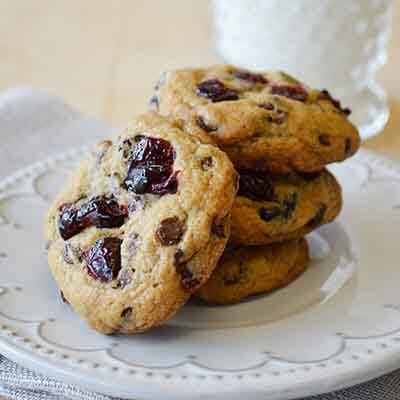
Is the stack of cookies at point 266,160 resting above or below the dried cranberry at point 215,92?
below

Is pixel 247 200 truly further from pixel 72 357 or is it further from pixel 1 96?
pixel 1 96

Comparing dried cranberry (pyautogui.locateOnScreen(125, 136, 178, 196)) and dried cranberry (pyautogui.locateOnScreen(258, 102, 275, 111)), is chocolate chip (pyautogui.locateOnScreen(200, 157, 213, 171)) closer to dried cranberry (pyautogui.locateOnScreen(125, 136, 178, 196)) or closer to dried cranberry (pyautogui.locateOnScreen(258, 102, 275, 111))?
dried cranberry (pyautogui.locateOnScreen(125, 136, 178, 196))

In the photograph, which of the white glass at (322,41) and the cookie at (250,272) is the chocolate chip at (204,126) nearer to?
the cookie at (250,272)

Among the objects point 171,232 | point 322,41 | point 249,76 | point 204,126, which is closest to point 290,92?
point 249,76

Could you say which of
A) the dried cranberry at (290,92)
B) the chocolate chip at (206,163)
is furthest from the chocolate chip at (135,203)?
the dried cranberry at (290,92)

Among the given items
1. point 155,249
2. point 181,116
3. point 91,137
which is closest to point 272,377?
point 155,249

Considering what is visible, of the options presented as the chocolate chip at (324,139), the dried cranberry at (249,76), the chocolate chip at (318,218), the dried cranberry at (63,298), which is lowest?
the dried cranberry at (63,298)

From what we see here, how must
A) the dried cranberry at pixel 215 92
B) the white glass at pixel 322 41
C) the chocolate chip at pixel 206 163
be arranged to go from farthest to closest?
the white glass at pixel 322 41 < the dried cranberry at pixel 215 92 < the chocolate chip at pixel 206 163

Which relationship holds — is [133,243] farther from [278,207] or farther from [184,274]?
[278,207]
